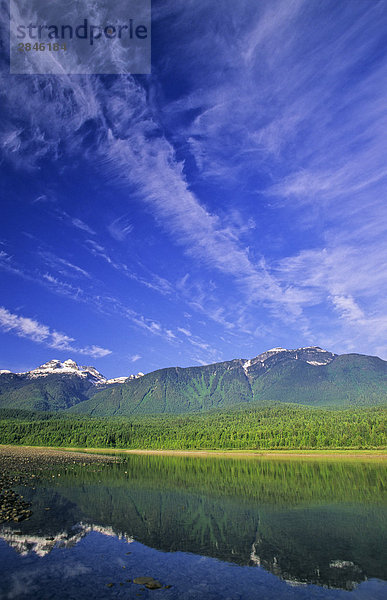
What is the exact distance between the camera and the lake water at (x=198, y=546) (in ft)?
80.8

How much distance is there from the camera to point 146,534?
37.2 meters

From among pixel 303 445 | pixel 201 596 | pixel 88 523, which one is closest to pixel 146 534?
pixel 88 523

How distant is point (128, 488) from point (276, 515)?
31422mm

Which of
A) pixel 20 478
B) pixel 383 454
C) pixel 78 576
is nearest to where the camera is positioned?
pixel 78 576

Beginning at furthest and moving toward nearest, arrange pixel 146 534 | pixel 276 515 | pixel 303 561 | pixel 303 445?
1. pixel 303 445
2. pixel 276 515
3. pixel 146 534
4. pixel 303 561

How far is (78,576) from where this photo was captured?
26.2 m

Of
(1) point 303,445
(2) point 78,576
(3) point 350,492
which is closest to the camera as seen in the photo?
(2) point 78,576

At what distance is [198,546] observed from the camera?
33.6m

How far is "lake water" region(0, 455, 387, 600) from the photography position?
80.8 feet

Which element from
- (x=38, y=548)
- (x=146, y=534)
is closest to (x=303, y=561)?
(x=146, y=534)

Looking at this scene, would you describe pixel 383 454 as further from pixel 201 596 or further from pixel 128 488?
pixel 201 596

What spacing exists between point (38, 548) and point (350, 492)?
175 ft

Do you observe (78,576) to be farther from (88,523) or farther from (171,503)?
(171,503)

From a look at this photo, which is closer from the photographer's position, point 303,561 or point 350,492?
point 303,561
